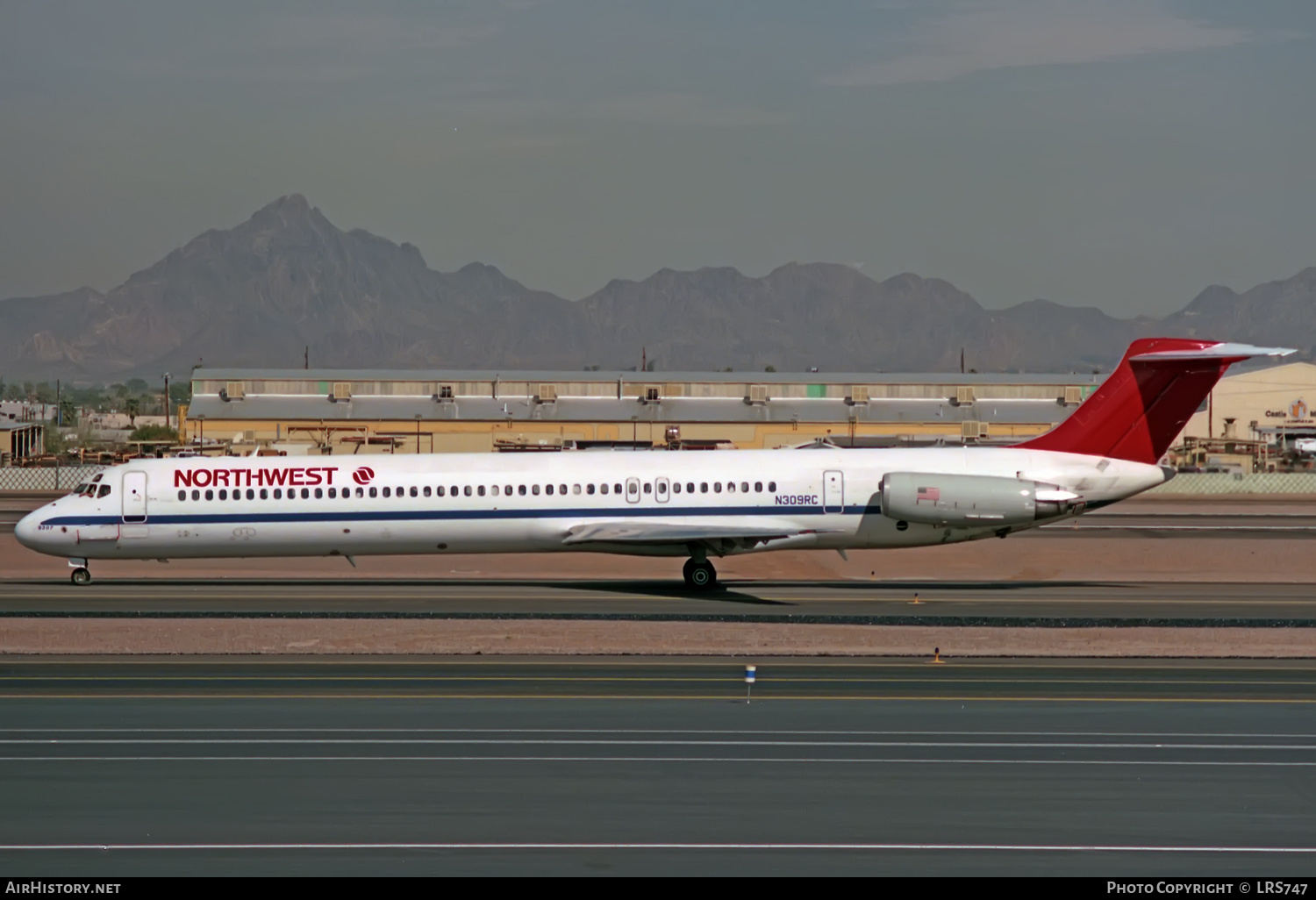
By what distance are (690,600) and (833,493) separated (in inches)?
178

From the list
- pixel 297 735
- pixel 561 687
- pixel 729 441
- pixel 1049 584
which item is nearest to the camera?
pixel 297 735

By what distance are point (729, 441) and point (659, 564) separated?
203 feet

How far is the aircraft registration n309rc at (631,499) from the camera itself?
115 feet

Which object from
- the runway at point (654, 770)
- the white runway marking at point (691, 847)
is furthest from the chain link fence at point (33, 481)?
the white runway marking at point (691, 847)

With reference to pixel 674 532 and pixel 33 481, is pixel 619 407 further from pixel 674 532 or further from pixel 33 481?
pixel 674 532

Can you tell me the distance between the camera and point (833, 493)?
115ft

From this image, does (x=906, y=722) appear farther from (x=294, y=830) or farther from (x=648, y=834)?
(x=294, y=830)

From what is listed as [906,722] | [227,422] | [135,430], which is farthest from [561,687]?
[135,430]

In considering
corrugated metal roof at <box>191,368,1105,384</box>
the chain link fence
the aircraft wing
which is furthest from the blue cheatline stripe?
corrugated metal roof at <box>191,368,1105,384</box>

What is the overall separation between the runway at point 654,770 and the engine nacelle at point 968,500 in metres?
11.7

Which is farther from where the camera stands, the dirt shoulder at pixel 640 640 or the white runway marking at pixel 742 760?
the dirt shoulder at pixel 640 640

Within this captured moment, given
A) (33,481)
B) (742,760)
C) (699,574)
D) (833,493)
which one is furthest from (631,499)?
(33,481)

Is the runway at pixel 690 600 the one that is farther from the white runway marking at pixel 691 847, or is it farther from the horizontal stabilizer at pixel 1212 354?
the white runway marking at pixel 691 847

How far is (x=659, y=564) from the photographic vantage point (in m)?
43.7
